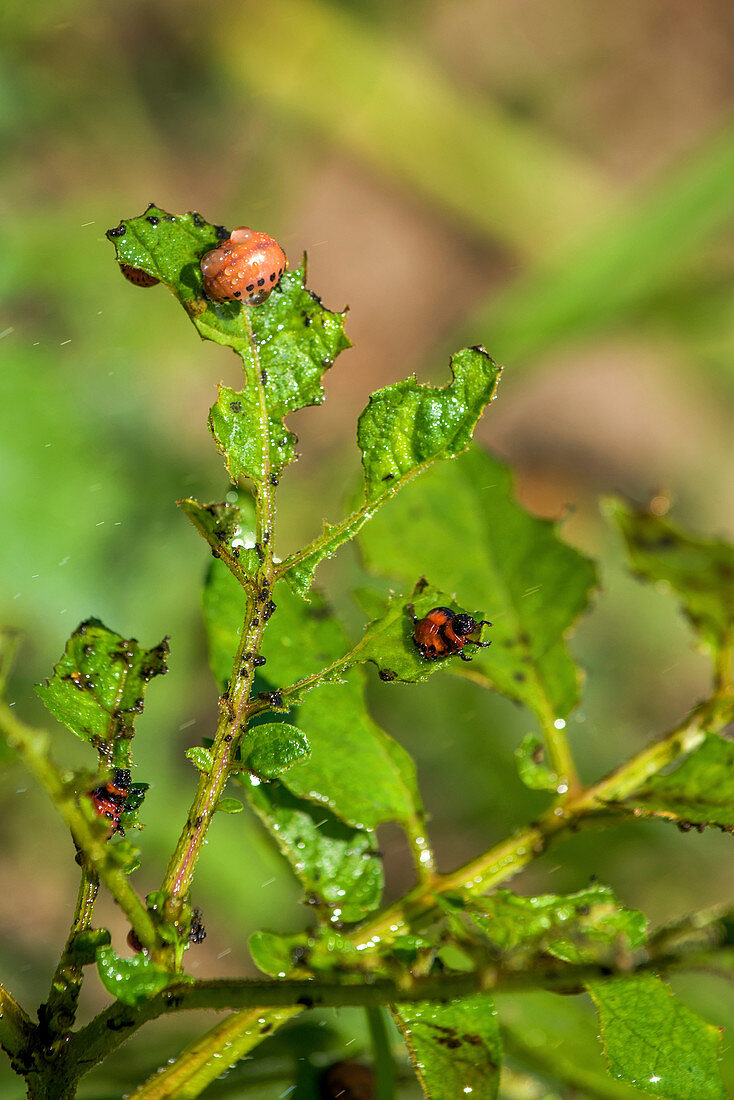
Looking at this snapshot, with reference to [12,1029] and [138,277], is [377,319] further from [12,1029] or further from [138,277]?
[12,1029]

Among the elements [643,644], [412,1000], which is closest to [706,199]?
[643,644]

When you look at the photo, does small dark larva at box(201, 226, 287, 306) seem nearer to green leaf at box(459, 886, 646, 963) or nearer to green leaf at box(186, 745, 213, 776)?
green leaf at box(186, 745, 213, 776)

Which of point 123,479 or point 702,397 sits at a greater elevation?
point 702,397

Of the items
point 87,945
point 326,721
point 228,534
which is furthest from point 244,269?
point 87,945

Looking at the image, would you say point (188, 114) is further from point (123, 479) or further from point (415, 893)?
point (415, 893)

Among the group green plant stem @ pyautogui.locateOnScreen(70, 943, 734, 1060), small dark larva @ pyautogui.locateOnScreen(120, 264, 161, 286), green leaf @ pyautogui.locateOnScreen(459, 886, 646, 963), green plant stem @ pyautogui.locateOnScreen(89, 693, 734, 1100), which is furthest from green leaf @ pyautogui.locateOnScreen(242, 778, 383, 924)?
small dark larva @ pyautogui.locateOnScreen(120, 264, 161, 286)
